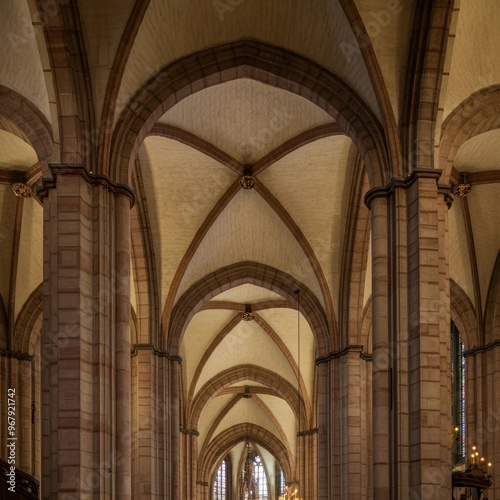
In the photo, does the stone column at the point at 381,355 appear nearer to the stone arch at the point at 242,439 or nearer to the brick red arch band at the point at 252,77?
the brick red arch band at the point at 252,77

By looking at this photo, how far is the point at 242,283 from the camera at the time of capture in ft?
88.1

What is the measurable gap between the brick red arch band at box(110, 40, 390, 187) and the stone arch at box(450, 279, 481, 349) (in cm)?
745

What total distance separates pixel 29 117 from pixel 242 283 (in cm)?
1126

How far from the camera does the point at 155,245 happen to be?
24359 millimetres

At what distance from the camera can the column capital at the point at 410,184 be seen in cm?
1552

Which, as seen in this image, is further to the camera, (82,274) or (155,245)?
(155,245)

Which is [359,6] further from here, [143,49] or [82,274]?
[82,274]

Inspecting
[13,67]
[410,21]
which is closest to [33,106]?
[13,67]

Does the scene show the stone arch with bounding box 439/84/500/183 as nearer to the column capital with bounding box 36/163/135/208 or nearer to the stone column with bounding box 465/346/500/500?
the column capital with bounding box 36/163/135/208

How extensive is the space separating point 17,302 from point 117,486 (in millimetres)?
9772

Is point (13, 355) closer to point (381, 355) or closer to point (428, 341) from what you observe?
point (381, 355)

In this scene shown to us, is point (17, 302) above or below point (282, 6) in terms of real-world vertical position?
below

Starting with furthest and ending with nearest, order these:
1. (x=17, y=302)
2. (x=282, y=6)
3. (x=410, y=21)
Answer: (x=17, y=302)
(x=282, y=6)
(x=410, y=21)

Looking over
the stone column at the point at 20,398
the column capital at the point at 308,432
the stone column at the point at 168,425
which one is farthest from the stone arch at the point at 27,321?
the column capital at the point at 308,432
